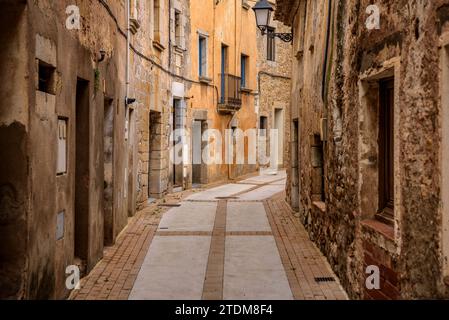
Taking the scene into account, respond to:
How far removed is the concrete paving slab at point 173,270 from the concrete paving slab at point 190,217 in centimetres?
96

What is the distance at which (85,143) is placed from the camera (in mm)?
7090

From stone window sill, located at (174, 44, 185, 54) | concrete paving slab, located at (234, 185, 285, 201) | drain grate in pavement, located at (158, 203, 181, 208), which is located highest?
stone window sill, located at (174, 44, 185, 54)

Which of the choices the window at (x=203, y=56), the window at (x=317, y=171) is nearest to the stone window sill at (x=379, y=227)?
the window at (x=317, y=171)

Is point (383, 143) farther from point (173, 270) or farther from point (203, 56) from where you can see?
point (203, 56)

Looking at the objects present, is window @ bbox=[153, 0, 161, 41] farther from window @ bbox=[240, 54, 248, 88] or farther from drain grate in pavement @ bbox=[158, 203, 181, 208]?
window @ bbox=[240, 54, 248, 88]

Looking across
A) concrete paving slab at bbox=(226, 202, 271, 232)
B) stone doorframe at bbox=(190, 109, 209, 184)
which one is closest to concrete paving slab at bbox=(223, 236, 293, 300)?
concrete paving slab at bbox=(226, 202, 271, 232)

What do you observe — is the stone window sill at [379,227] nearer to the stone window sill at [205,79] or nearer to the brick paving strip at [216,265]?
the brick paving strip at [216,265]

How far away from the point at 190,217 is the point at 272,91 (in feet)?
46.6

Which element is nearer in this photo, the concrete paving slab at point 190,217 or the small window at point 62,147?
the small window at point 62,147

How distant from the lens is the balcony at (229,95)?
1950 centimetres

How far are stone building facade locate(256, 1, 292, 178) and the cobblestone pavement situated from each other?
467 inches

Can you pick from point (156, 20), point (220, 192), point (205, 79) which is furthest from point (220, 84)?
point (156, 20)

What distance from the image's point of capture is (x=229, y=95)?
1977 centimetres

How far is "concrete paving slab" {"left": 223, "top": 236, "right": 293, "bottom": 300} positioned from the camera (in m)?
6.21
